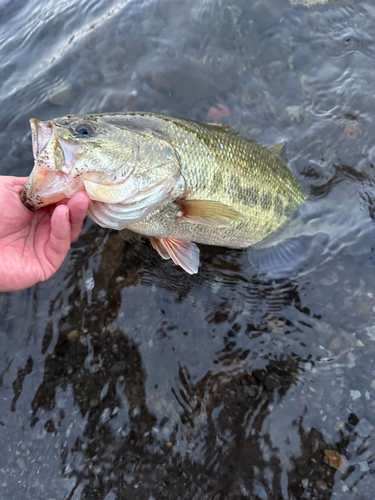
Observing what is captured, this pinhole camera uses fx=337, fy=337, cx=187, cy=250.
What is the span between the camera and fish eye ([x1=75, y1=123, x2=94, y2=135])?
2388 mm

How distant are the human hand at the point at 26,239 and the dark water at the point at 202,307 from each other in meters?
0.75

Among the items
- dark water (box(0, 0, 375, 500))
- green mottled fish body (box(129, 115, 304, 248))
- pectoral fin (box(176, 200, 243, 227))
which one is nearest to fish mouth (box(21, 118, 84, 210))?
green mottled fish body (box(129, 115, 304, 248))

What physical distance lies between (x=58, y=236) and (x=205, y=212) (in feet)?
3.95

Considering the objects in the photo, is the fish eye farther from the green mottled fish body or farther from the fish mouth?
the green mottled fish body

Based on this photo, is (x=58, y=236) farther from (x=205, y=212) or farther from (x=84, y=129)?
(x=205, y=212)

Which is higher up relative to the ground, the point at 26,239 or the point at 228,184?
the point at 26,239

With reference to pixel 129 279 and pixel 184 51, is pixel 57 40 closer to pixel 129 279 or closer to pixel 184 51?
pixel 184 51

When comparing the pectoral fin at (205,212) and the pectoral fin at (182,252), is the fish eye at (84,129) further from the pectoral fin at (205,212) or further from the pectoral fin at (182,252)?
the pectoral fin at (182,252)

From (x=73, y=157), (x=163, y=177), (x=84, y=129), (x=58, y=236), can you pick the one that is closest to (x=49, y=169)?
(x=73, y=157)

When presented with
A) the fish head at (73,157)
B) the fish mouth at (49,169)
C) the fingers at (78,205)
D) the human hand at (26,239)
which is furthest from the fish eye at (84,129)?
the human hand at (26,239)

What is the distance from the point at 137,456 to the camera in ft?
9.59

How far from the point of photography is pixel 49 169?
7.07 feet

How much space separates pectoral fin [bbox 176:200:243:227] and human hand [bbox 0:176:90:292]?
86cm

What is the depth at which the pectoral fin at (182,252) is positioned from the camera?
3146 millimetres
